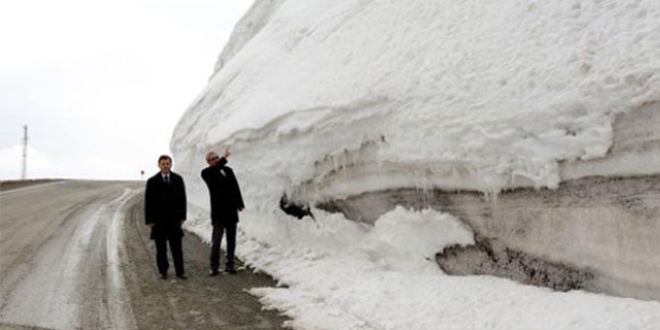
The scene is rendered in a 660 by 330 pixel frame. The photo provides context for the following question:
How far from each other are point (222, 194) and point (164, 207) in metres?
0.81

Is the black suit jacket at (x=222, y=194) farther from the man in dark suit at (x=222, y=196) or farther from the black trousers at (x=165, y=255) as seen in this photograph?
the black trousers at (x=165, y=255)

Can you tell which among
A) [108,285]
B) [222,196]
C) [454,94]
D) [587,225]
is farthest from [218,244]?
[587,225]

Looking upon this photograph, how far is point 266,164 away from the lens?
1055 centimetres

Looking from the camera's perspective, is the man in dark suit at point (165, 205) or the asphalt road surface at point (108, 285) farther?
the man in dark suit at point (165, 205)

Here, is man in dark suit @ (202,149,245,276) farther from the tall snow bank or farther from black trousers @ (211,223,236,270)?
the tall snow bank

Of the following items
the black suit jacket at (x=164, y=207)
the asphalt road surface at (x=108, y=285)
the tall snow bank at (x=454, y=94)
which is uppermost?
the tall snow bank at (x=454, y=94)

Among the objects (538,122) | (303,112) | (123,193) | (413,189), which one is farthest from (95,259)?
(123,193)

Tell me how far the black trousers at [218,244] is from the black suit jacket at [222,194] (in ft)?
0.27

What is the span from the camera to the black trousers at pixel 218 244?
27.8 feet

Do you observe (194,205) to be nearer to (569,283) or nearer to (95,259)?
(95,259)

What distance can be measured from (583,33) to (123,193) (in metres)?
17.4

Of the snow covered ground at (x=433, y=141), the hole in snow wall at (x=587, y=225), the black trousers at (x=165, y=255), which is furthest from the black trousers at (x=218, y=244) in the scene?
the hole in snow wall at (x=587, y=225)

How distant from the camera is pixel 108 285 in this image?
767 centimetres

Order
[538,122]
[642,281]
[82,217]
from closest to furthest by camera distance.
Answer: [642,281]
[538,122]
[82,217]
